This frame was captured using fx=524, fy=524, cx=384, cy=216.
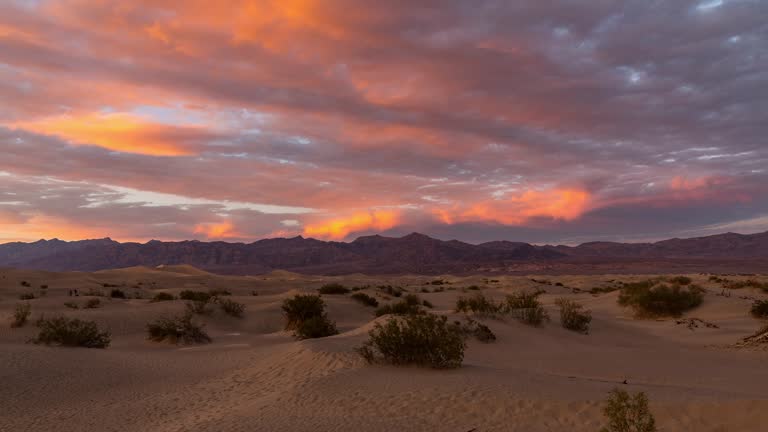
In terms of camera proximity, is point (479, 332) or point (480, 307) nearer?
point (479, 332)

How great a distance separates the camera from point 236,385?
1130 cm

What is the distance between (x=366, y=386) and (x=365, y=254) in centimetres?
14283

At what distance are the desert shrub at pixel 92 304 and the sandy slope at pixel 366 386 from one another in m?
6.06

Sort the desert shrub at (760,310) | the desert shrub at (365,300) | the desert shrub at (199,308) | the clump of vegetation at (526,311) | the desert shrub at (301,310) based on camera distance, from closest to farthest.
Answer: the clump of vegetation at (526,311), the desert shrub at (301,310), the desert shrub at (760,310), the desert shrub at (199,308), the desert shrub at (365,300)

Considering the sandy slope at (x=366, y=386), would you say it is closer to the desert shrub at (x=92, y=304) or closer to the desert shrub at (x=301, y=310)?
the desert shrub at (x=301, y=310)

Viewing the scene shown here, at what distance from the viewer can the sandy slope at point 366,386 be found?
8.22m

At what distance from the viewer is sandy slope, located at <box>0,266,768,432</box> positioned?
324 inches

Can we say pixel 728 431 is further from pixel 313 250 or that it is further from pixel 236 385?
pixel 313 250

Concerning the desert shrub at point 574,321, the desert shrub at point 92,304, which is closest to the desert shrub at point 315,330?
the desert shrub at point 574,321

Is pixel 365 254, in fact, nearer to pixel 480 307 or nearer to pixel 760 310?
pixel 480 307

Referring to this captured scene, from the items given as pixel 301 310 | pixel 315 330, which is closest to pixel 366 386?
Answer: pixel 315 330

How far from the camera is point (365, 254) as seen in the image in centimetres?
15250

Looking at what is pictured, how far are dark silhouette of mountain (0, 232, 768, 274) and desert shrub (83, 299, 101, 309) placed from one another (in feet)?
306

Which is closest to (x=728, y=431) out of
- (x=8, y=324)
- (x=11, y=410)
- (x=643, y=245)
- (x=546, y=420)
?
(x=546, y=420)
